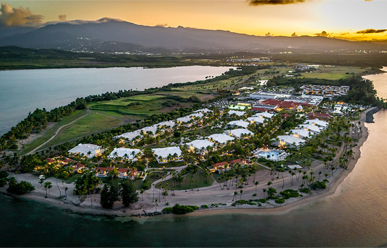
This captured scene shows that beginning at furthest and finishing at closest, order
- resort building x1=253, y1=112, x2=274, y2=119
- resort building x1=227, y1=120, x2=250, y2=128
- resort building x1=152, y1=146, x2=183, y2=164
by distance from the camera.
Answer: resort building x1=253, y1=112, x2=274, y2=119
resort building x1=227, y1=120, x2=250, y2=128
resort building x1=152, y1=146, x2=183, y2=164

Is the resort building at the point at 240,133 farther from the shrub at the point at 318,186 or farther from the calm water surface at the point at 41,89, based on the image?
the calm water surface at the point at 41,89

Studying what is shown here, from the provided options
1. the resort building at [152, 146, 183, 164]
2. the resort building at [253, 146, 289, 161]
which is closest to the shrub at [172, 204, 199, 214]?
the resort building at [152, 146, 183, 164]

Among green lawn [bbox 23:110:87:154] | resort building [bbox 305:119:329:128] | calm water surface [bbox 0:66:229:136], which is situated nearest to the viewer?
green lawn [bbox 23:110:87:154]

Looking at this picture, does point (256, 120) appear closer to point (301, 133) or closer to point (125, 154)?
point (301, 133)

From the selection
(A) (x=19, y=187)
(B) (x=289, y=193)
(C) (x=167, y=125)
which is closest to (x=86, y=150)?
(A) (x=19, y=187)

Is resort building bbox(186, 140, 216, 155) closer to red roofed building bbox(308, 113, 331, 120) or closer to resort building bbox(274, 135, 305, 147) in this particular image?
resort building bbox(274, 135, 305, 147)

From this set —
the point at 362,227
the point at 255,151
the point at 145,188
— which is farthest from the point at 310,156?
the point at 145,188

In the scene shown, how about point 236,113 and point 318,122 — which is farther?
point 236,113
